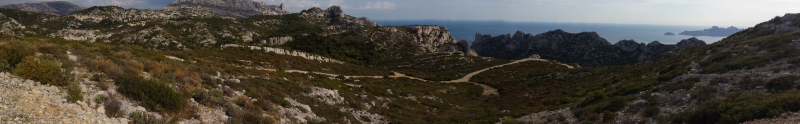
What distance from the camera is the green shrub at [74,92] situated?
8312 mm

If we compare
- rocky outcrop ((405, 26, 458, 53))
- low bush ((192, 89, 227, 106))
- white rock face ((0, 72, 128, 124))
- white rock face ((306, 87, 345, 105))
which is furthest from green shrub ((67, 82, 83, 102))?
rocky outcrop ((405, 26, 458, 53))

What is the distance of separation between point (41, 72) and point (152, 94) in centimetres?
295

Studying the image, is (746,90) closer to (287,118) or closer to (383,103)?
(383,103)

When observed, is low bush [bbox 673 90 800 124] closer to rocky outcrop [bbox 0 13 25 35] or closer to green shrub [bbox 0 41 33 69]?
green shrub [bbox 0 41 33 69]

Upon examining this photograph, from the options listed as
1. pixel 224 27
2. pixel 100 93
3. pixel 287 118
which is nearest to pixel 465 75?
pixel 287 118

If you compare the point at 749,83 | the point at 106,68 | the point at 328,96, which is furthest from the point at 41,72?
the point at 749,83

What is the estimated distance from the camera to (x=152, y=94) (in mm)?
9938

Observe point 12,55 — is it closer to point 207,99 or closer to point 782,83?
point 207,99

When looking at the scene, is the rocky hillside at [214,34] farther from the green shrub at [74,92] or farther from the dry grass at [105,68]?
the green shrub at [74,92]

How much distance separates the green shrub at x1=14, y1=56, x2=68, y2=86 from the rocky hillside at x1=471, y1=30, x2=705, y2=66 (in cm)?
15897

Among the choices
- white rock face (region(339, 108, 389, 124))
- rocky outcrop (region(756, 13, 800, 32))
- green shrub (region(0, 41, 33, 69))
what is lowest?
white rock face (region(339, 108, 389, 124))

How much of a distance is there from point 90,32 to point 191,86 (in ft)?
412

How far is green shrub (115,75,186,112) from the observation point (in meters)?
9.53

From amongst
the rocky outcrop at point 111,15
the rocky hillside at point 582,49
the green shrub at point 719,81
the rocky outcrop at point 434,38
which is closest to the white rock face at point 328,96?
the green shrub at point 719,81
